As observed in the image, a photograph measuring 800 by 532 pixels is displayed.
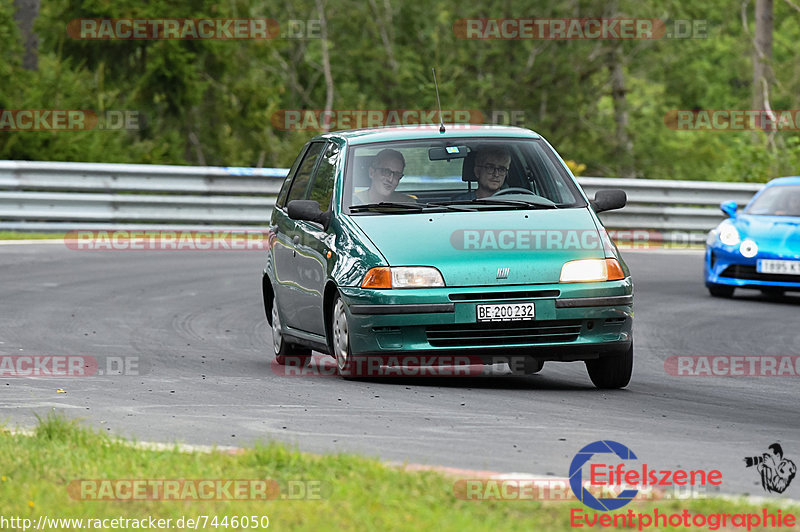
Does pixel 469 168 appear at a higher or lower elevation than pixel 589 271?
higher

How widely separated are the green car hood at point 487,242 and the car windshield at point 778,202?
8.29 metres

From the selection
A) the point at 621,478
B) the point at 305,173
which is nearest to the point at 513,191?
the point at 305,173

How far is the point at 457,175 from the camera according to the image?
1006 centimetres

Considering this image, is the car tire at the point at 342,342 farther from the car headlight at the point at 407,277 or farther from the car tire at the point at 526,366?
the car tire at the point at 526,366

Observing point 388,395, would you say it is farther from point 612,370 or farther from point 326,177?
point 326,177

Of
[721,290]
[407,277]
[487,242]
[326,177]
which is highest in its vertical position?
[326,177]

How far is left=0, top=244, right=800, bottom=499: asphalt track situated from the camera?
668cm

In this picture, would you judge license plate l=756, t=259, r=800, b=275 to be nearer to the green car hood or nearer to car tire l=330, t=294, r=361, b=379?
the green car hood

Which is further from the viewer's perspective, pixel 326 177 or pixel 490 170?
pixel 326 177

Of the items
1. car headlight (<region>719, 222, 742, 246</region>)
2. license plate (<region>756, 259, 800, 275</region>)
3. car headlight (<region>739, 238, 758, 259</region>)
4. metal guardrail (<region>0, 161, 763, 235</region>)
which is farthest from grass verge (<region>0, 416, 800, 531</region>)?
metal guardrail (<region>0, 161, 763, 235</region>)

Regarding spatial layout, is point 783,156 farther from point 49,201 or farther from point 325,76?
point 325,76

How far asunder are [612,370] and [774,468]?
303 centimetres

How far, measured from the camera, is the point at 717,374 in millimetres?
10539

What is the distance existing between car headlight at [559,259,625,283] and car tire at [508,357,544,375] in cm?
123
